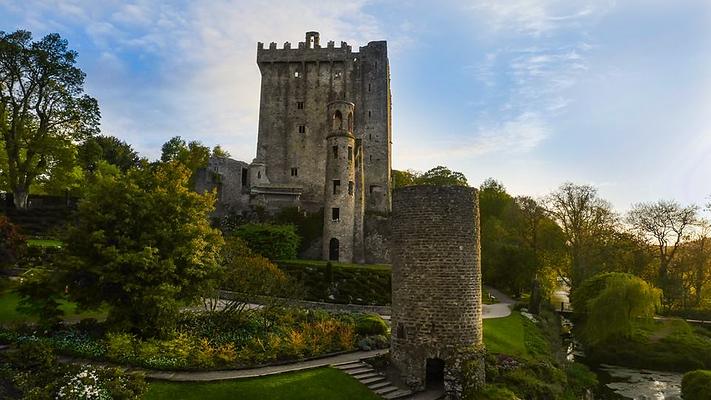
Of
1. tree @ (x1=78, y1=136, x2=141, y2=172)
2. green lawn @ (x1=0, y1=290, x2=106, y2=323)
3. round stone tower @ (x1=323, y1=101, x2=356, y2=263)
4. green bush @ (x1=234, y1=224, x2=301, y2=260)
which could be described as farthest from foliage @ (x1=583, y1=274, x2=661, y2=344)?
tree @ (x1=78, y1=136, x2=141, y2=172)

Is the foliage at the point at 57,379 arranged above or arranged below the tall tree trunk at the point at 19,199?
below

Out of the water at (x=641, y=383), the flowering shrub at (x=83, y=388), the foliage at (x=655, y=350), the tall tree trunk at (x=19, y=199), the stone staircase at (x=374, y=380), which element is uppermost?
the tall tree trunk at (x=19, y=199)

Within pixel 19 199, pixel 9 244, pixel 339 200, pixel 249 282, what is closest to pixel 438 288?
pixel 249 282

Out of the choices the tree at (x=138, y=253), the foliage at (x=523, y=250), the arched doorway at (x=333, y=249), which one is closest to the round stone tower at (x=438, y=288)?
the tree at (x=138, y=253)

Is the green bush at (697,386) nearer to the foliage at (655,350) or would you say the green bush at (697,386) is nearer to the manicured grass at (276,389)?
the foliage at (655,350)

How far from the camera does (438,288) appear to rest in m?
16.1

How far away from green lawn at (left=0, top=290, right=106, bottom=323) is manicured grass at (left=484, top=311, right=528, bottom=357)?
18113 millimetres

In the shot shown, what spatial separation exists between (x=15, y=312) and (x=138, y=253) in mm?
9082

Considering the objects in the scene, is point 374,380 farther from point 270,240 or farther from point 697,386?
point 270,240

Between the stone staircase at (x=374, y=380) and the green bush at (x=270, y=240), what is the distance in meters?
17.9

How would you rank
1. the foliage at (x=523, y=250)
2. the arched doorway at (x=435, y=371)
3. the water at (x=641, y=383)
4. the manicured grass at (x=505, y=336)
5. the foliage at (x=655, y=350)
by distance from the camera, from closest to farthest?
the arched doorway at (x=435, y=371), the manicured grass at (x=505, y=336), the water at (x=641, y=383), the foliage at (x=655, y=350), the foliage at (x=523, y=250)

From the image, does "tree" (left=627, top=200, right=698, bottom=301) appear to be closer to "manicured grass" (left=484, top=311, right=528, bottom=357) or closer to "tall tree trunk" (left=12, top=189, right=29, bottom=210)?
"manicured grass" (left=484, top=311, right=528, bottom=357)

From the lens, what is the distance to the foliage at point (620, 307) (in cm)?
2897

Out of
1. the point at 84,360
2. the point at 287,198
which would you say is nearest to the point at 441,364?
the point at 84,360
